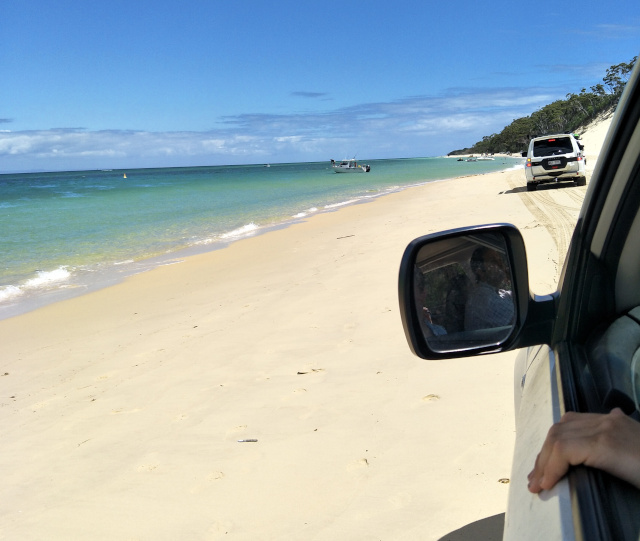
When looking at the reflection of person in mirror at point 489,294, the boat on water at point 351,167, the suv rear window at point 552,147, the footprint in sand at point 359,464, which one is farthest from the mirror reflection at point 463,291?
the boat on water at point 351,167

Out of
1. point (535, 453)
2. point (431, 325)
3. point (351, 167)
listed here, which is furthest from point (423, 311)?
point (351, 167)

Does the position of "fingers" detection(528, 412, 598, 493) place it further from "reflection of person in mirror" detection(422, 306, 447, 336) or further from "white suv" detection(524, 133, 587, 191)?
"white suv" detection(524, 133, 587, 191)

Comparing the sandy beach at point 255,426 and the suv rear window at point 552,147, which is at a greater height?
the suv rear window at point 552,147

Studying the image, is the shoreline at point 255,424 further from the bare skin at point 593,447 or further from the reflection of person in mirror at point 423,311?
the bare skin at point 593,447

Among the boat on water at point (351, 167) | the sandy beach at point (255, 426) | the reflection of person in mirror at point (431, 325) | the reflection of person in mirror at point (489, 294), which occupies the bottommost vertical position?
the sandy beach at point (255, 426)

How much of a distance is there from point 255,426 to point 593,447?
3.03 m

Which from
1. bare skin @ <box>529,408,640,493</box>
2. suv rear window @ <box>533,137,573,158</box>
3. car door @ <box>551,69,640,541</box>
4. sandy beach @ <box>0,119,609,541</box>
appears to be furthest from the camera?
suv rear window @ <box>533,137,573,158</box>

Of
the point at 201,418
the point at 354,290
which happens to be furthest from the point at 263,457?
the point at 354,290

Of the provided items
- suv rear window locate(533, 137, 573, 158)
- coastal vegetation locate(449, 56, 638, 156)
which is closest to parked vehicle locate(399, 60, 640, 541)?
suv rear window locate(533, 137, 573, 158)

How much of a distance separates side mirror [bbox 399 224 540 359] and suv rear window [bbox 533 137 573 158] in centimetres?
1653

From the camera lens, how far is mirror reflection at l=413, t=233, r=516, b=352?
1.61 metres

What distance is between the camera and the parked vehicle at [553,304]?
134cm

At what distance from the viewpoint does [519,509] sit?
1338 mm

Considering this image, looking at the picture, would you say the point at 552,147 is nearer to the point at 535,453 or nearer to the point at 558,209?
the point at 558,209
